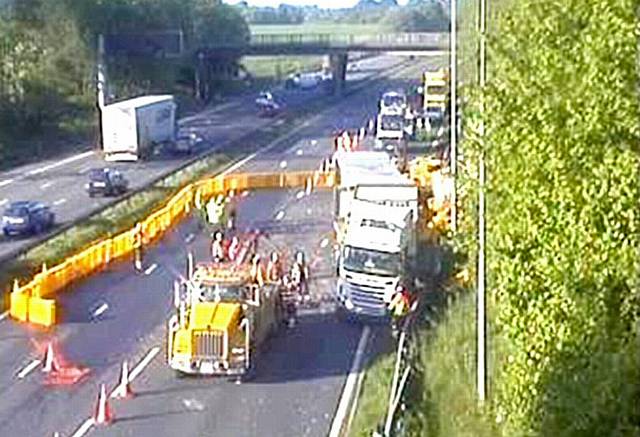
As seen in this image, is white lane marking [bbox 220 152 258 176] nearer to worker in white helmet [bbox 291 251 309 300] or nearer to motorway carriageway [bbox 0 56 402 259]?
motorway carriageway [bbox 0 56 402 259]

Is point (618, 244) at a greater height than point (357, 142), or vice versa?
point (618, 244)

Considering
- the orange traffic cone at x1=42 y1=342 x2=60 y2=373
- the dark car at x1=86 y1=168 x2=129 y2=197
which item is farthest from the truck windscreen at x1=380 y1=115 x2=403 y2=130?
the orange traffic cone at x1=42 y1=342 x2=60 y2=373

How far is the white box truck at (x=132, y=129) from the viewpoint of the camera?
73125 millimetres

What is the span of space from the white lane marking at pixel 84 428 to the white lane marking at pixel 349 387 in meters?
3.69

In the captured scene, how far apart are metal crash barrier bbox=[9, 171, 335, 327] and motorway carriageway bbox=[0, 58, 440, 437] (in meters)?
0.42

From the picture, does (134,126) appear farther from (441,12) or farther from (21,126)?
(441,12)

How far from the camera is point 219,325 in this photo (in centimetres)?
2888

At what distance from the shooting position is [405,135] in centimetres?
7688

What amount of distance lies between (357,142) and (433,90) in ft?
40.4

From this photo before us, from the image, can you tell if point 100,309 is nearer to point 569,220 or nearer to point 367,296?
point 367,296

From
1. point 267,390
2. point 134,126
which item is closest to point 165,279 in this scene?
point 267,390

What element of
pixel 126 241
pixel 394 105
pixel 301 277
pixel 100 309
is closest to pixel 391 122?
pixel 394 105

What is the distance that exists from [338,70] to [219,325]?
313ft

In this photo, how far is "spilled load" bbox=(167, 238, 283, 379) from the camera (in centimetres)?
2883
